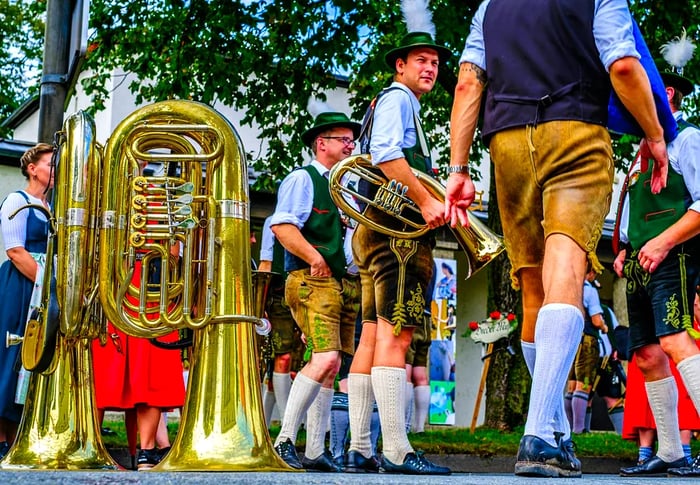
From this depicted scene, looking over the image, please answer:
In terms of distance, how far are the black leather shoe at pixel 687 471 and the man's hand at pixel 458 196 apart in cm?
223

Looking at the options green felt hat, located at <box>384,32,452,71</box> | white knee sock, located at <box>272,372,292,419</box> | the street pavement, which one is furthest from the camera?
white knee sock, located at <box>272,372,292,419</box>

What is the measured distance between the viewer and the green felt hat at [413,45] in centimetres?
659

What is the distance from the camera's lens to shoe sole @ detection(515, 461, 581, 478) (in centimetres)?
412

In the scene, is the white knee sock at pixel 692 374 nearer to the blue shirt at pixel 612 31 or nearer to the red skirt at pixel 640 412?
the blue shirt at pixel 612 31

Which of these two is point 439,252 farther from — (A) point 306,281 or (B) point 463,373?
(A) point 306,281

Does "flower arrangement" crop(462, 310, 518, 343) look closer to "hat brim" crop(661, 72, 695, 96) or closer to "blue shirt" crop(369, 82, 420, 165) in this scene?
"hat brim" crop(661, 72, 695, 96)

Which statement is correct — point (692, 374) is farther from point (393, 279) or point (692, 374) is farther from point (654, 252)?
point (393, 279)

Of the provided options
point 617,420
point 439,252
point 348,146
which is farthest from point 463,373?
point 348,146

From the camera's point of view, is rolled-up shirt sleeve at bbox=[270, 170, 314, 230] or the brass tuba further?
rolled-up shirt sleeve at bbox=[270, 170, 314, 230]

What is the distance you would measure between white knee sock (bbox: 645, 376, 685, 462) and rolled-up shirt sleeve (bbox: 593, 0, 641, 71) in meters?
2.66

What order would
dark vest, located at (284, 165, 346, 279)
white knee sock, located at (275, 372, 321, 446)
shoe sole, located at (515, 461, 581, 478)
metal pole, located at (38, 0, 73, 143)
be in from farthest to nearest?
dark vest, located at (284, 165, 346, 279), metal pole, located at (38, 0, 73, 143), white knee sock, located at (275, 372, 321, 446), shoe sole, located at (515, 461, 581, 478)

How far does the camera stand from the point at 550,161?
4.57 meters

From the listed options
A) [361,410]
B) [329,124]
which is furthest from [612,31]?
[329,124]

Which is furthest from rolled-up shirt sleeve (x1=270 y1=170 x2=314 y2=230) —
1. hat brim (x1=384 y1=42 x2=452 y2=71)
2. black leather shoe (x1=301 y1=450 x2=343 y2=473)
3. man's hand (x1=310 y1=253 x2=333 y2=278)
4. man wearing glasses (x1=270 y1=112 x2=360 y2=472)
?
black leather shoe (x1=301 y1=450 x2=343 y2=473)
